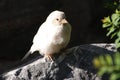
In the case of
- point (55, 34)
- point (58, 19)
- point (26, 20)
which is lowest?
point (26, 20)

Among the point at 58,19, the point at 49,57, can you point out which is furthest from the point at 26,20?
the point at 58,19

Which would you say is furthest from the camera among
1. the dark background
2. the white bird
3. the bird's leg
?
the dark background

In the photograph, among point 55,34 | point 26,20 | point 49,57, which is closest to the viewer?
point 55,34

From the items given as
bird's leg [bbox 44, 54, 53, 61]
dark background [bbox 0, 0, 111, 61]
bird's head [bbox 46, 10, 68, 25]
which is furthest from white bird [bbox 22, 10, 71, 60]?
dark background [bbox 0, 0, 111, 61]

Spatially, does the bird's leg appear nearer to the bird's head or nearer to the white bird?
the white bird

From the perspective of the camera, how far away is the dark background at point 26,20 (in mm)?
6062

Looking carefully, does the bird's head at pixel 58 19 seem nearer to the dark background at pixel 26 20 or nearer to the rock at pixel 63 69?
the rock at pixel 63 69

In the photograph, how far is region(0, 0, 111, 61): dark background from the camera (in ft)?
19.9

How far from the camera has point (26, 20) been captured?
6.28 metres

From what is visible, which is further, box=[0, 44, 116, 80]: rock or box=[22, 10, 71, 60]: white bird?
box=[0, 44, 116, 80]: rock

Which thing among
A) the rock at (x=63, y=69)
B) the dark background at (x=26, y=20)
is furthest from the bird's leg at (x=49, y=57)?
the dark background at (x=26, y=20)

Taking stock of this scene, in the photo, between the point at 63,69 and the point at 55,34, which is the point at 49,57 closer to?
the point at 63,69

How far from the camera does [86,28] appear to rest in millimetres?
7148

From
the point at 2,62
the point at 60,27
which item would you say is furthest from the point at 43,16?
the point at 60,27
